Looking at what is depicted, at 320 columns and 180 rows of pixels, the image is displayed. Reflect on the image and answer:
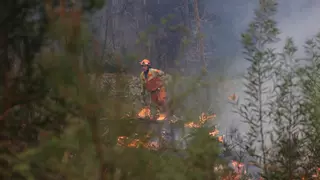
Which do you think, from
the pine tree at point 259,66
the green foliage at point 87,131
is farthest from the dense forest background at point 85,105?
the pine tree at point 259,66

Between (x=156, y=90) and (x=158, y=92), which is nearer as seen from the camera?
(x=158, y=92)

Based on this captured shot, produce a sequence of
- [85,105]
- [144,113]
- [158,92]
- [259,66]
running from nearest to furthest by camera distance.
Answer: [85,105] < [144,113] < [158,92] < [259,66]

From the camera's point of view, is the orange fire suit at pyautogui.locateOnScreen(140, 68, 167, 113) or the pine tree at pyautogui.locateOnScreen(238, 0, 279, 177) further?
the pine tree at pyautogui.locateOnScreen(238, 0, 279, 177)

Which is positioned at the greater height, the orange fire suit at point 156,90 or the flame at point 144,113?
the orange fire suit at point 156,90

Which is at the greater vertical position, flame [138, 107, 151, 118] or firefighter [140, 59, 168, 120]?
firefighter [140, 59, 168, 120]

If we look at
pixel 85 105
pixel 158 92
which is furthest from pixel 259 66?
pixel 85 105

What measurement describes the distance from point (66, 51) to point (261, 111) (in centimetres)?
353

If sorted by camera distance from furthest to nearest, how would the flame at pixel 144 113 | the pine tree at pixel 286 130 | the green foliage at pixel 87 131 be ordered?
the pine tree at pixel 286 130 < the flame at pixel 144 113 < the green foliage at pixel 87 131

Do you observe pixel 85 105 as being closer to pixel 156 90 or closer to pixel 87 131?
pixel 87 131

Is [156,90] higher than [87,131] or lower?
higher

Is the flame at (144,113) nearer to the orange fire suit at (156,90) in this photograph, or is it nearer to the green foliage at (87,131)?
the orange fire suit at (156,90)

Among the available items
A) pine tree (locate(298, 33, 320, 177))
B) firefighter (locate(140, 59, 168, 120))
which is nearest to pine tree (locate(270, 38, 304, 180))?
pine tree (locate(298, 33, 320, 177))

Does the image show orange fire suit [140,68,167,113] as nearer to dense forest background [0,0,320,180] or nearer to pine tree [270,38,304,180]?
dense forest background [0,0,320,180]

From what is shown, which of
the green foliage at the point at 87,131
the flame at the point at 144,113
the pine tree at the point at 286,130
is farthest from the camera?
the pine tree at the point at 286,130
